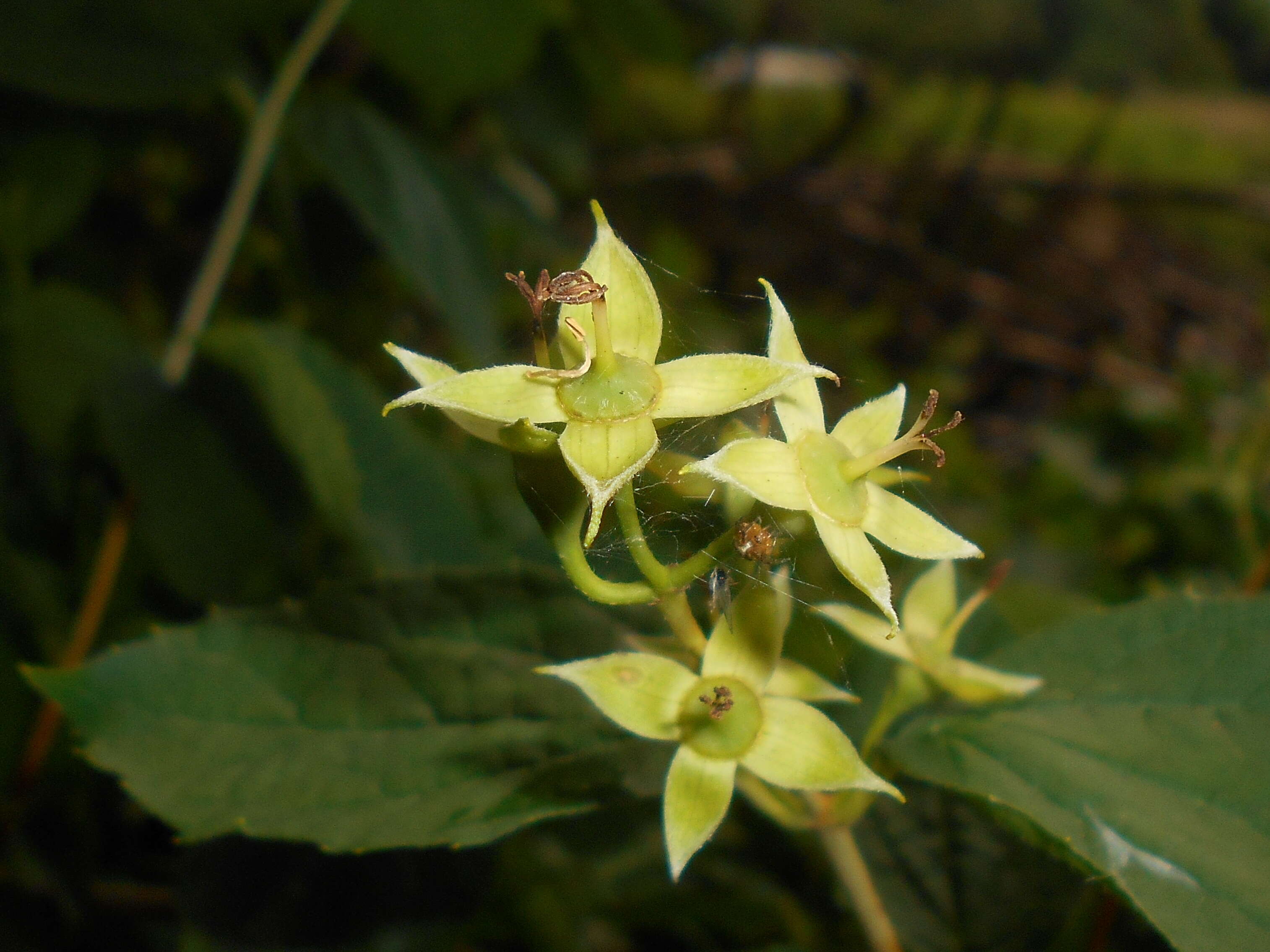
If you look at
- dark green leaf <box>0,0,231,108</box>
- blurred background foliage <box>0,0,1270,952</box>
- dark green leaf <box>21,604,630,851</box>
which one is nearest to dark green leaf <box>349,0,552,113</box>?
blurred background foliage <box>0,0,1270,952</box>

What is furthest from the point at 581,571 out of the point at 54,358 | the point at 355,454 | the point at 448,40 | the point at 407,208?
the point at 448,40

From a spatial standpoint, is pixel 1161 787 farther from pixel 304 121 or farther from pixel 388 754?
pixel 304 121

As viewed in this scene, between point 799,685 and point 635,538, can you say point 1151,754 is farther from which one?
point 635,538

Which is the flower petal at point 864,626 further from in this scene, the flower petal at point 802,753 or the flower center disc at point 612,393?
the flower center disc at point 612,393

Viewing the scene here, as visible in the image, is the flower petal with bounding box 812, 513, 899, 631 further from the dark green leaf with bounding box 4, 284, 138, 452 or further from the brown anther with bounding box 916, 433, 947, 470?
the dark green leaf with bounding box 4, 284, 138, 452

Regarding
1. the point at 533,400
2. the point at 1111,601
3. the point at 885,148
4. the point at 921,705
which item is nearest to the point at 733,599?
the point at 533,400

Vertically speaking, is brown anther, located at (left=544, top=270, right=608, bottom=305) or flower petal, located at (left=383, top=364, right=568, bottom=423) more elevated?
brown anther, located at (left=544, top=270, right=608, bottom=305)
